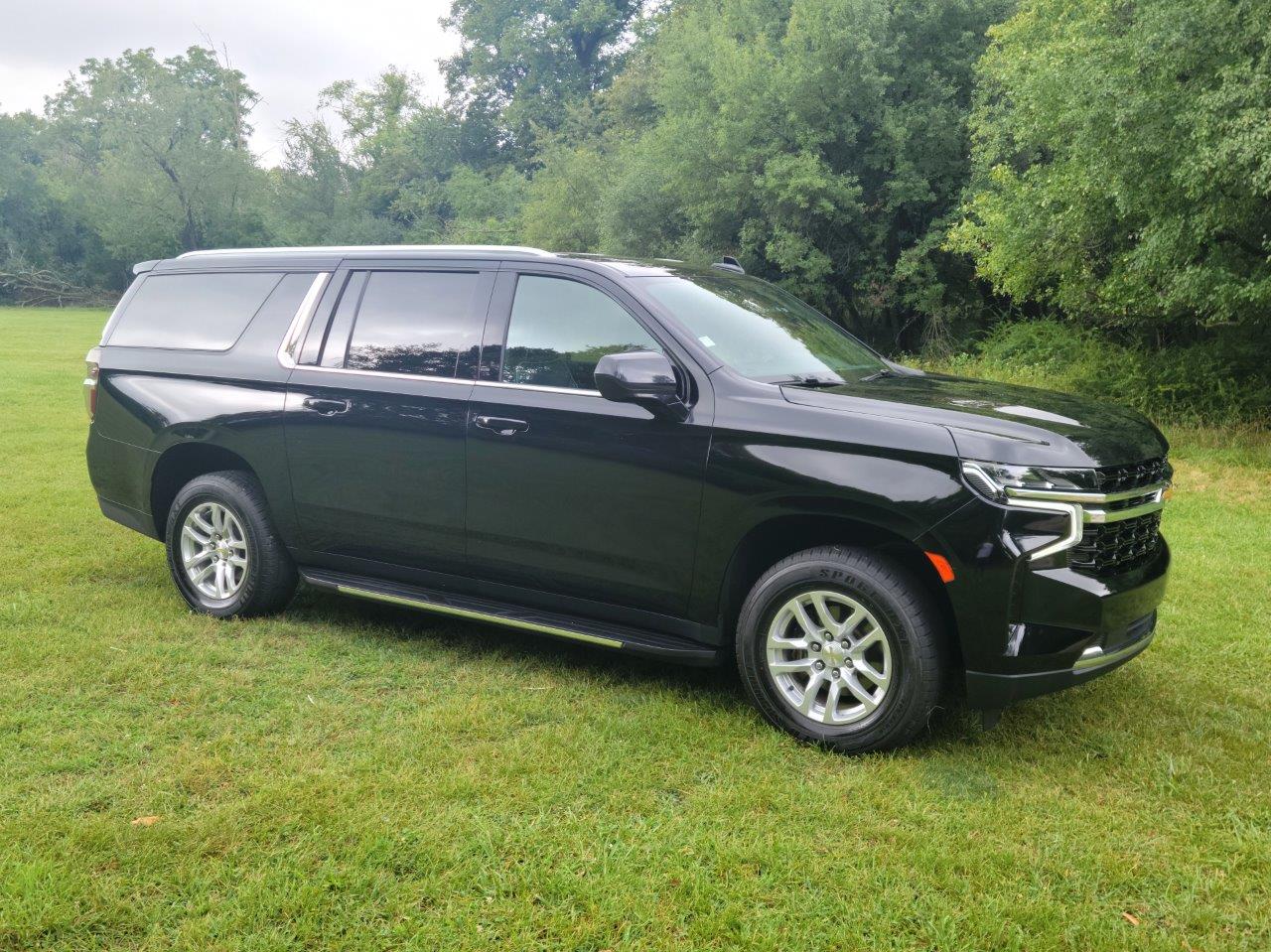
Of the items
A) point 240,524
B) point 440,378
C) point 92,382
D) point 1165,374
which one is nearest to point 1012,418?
point 440,378

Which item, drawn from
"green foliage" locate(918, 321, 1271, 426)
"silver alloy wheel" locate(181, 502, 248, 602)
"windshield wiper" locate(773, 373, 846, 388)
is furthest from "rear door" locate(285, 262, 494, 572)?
"green foliage" locate(918, 321, 1271, 426)

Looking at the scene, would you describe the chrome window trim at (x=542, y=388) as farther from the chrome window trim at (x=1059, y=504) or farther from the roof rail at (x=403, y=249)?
the chrome window trim at (x=1059, y=504)

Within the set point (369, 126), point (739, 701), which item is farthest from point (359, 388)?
point (369, 126)

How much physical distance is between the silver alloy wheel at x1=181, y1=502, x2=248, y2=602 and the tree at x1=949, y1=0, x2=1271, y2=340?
10586mm

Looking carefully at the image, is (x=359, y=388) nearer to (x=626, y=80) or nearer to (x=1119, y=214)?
(x=1119, y=214)

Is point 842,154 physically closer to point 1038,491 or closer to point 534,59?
point 1038,491

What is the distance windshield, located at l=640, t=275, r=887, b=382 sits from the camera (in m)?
4.50

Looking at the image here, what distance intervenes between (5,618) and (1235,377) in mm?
15905

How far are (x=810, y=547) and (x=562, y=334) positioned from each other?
1441 millimetres

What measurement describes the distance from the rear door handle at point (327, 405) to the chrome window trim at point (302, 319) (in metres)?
0.28

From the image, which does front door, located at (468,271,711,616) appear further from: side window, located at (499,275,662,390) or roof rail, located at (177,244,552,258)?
roof rail, located at (177,244,552,258)

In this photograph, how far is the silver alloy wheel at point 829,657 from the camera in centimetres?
396

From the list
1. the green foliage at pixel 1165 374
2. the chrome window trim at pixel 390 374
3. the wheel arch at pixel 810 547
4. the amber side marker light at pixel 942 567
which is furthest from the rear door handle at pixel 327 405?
the green foliage at pixel 1165 374

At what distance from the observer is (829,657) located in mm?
4031
